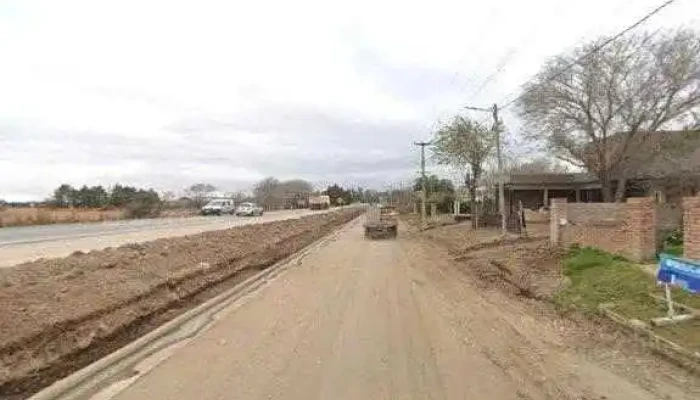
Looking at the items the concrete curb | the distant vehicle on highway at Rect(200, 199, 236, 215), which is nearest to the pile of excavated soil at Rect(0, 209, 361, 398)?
the concrete curb

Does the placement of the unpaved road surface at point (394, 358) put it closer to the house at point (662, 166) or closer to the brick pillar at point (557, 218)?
the brick pillar at point (557, 218)

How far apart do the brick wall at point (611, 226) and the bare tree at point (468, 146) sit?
3134 cm

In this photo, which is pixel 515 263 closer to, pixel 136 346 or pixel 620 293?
pixel 620 293

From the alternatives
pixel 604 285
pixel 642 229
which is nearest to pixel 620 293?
pixel 604 285

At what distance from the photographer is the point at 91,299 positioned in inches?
547

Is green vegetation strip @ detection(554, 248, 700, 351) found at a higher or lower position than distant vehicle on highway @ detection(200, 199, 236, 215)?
lower

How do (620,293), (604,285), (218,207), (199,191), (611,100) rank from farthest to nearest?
(199,191) < (218,207) < (611,100) < (604,285) < (620,293)

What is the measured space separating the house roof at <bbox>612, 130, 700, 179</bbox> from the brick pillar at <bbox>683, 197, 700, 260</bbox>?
2722 centimetres

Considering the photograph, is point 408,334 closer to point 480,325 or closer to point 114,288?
point 480,325

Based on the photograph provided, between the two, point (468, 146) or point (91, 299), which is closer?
point (91, 299)

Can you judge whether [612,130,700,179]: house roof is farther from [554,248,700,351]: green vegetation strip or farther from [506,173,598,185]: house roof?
[554,248,700,351]: green vegetation strip

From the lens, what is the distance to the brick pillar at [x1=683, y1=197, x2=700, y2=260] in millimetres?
13969

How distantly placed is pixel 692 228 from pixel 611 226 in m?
4.90

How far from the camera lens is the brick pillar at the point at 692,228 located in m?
14.0
